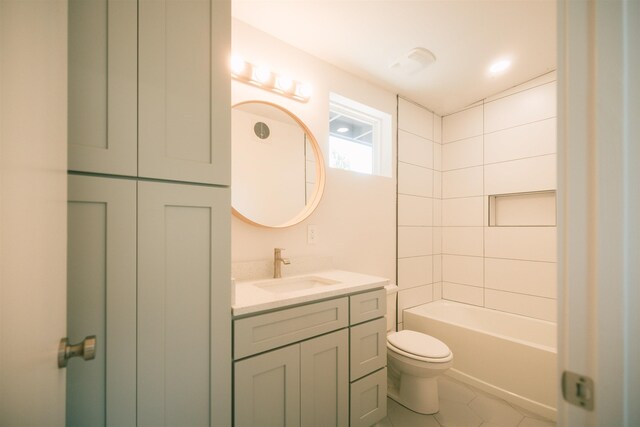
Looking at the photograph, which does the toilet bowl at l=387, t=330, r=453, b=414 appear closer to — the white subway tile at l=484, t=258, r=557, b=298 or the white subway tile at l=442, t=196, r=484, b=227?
the white subway tile at l=484, t=258, r=557, b=298

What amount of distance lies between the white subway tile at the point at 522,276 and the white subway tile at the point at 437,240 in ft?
1.49

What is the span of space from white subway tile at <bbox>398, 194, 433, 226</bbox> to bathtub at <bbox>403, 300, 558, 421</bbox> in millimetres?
848

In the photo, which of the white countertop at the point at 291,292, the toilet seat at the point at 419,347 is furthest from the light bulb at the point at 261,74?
the toilet seat at the point at 419,347

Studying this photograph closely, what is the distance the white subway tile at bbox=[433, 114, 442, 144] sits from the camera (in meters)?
2.86

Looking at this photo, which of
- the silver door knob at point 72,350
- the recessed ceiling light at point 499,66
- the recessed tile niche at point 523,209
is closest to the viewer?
the silver door knob at point 72,350

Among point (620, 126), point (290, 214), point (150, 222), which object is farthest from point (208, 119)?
point (620, 126)

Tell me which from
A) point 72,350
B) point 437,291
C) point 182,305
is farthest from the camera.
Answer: point 437,291

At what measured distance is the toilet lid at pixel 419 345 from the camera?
1670 millimetres

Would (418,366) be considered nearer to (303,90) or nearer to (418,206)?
(418,206)

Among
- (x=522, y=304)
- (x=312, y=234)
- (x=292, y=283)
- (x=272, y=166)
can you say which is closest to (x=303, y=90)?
(x=272, y=166)

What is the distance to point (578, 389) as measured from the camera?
451mm

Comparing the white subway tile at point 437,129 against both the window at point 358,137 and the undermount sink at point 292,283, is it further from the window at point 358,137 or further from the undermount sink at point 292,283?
the undermount sink at point 292,283

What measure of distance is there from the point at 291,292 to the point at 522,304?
2.14 meters

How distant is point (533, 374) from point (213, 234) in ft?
7.27
